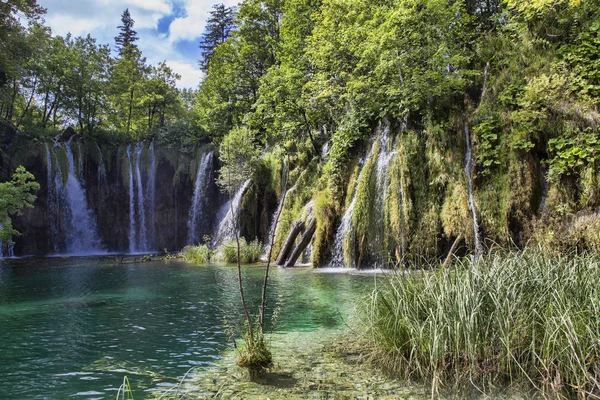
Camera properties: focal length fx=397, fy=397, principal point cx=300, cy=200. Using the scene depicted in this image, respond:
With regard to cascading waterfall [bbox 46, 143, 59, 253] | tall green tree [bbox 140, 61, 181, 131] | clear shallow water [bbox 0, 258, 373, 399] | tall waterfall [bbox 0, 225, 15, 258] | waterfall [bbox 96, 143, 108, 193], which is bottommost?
clear shallow water [bbox 0, 258, 373, 399]

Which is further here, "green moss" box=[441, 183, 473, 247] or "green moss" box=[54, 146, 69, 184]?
"green moss" box=[54, 146, 69, 184]

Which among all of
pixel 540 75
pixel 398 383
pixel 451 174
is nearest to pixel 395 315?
pixel 398 383

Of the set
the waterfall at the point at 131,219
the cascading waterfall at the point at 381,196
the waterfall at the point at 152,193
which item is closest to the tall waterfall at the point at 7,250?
the waterfall at the point at 131,219

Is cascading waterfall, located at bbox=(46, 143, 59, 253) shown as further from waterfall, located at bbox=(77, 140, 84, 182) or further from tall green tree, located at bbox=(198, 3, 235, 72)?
tall green tree, located at bbox=(198, 3, 235, 72)

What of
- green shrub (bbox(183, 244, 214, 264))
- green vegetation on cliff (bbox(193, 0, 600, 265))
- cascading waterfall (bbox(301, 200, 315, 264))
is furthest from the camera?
green shrub (bbox(183, 244, 214, 264))

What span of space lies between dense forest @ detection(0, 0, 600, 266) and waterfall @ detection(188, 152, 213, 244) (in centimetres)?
519

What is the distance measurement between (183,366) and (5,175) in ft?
93.3

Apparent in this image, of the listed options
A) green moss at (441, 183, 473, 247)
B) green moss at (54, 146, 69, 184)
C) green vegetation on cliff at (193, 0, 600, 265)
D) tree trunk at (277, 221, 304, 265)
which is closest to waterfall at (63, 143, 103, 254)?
green moss at (54, 146, 69, 184)

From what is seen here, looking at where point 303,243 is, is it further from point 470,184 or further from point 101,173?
point 101,173

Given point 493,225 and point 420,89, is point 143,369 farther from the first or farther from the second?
point 420,89

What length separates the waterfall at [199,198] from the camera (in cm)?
2803

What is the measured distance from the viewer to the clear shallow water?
473cm

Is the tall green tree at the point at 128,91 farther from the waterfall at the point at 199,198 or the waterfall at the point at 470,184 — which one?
the waterfall at the point at 470,184

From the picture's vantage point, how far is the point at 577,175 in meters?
10.5
